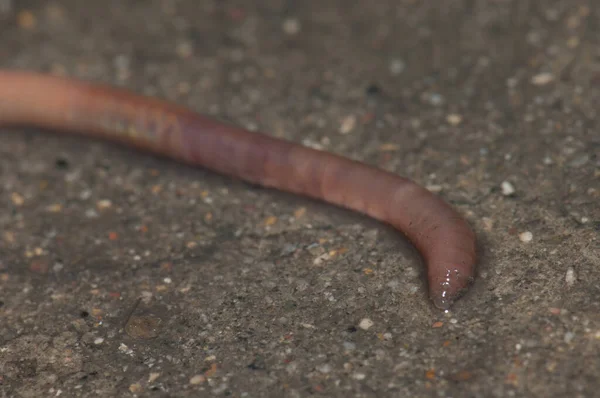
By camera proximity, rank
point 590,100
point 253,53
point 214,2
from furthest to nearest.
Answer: point 214,2
point 253,53
point 590,100

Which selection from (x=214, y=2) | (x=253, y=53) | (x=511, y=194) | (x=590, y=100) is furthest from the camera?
(x=214, y=2)

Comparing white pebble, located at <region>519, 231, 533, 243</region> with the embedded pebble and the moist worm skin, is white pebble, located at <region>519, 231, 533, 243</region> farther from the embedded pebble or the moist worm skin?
the embedded pebble

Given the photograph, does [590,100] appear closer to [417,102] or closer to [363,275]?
[417,102]

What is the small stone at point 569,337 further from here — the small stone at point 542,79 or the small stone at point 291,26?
the small stone at point 291,26

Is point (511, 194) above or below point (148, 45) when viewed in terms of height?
above

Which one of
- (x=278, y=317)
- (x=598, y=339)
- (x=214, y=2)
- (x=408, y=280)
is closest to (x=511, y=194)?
(x=408, y=280)

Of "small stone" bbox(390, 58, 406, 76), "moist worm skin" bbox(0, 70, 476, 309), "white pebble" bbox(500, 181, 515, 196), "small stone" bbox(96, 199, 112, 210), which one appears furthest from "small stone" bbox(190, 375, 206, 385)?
"small stone" bbox(390, 58, 406, 76)
